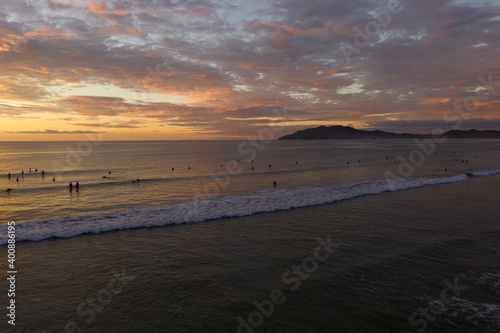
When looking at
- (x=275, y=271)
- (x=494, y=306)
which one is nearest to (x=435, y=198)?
(x=494, y=306)

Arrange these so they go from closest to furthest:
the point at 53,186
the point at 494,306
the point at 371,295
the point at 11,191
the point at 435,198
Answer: the point at 494,306, the point at 371,295, the point at 435,198, the point at 11,191, the point at 53,186

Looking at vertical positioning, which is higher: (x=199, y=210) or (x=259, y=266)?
(x=199, y=210)

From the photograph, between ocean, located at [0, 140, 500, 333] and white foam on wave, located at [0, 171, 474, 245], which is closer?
ocean, located at [0, 140, 500, 333]

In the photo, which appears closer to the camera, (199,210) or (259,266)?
(259,266)

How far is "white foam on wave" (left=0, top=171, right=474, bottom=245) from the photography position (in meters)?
24.1

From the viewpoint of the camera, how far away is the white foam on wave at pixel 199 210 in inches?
949

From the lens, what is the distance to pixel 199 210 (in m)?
30.7

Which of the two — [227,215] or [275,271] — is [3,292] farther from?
[227,215]

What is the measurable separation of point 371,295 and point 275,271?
5.12m

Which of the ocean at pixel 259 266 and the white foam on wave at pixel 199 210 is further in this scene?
the white foam on wave at pixel 199 210

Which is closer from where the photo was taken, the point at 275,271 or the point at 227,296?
the point at 227,296

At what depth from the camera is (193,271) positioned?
53.7 feet

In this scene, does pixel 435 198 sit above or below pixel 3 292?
above

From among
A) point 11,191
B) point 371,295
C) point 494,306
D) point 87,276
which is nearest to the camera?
point 494,306
